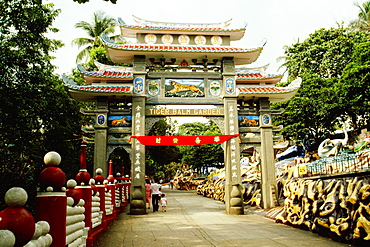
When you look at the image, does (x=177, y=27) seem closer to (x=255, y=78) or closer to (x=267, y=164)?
(x=255, y=78)

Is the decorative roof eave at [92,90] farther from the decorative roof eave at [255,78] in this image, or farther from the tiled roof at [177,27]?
the decorative roof eave at [255,78]

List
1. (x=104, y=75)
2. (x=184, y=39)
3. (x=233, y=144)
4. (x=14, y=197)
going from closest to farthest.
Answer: (x=14, y=197)
(x=233, y=144)
(x=104, y=75)
(x=184, y=39)

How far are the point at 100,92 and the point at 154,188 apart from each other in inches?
171

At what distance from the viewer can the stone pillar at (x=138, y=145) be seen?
420 inches

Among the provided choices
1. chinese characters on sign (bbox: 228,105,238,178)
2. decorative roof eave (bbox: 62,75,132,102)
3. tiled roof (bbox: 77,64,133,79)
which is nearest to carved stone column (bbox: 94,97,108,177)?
decorative roof eave (bbox: 62,75,132,102)

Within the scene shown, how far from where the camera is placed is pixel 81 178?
499cm

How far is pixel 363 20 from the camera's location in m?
26.6

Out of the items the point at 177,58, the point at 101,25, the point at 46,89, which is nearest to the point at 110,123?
the point at 46,89

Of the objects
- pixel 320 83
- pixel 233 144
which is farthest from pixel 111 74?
pixel 320 83

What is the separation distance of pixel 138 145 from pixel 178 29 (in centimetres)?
480

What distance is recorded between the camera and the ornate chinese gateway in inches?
433

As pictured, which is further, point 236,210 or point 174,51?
point 174,51

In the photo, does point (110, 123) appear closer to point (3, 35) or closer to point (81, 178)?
point (3, 35)

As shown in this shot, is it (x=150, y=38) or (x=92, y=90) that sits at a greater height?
(x=150, y=38)
